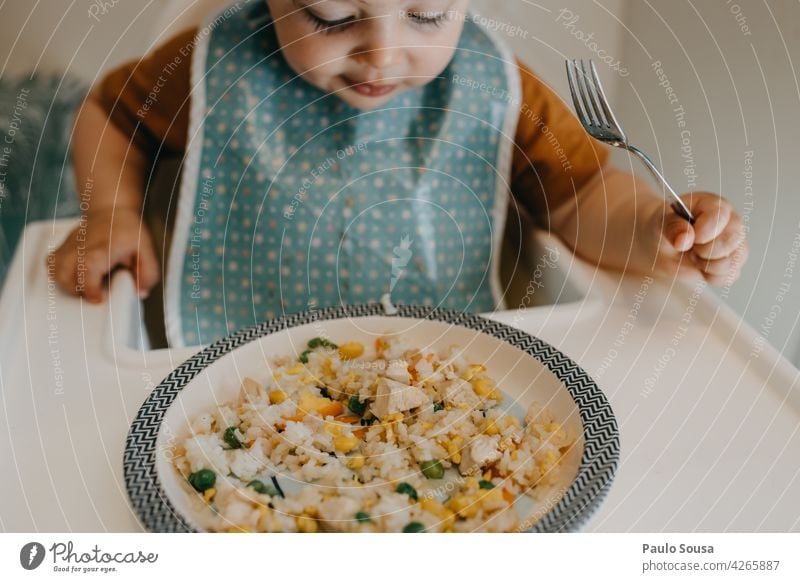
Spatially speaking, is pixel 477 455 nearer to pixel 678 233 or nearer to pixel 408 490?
pixel 408 490

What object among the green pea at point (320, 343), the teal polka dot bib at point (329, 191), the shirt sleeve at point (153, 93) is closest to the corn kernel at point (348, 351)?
the green pea at point (320, 343)

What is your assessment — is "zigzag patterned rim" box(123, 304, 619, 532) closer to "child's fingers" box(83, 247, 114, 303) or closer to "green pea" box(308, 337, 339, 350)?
"green pea" box(308, 337, 339, 350)

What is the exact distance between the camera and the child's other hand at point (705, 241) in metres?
0.61

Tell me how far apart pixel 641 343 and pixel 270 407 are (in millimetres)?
322

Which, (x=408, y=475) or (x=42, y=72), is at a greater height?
(x=42, y=72)

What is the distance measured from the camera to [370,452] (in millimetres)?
467

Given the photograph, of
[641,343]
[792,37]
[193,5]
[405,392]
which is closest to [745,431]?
[641,343]

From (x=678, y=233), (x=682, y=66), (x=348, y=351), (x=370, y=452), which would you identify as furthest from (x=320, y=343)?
(x=682, y=66)

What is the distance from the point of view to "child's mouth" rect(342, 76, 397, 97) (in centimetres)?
72

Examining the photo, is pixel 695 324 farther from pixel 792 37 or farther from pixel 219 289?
pixel 219 289

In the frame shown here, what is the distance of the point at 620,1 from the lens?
2.52ft

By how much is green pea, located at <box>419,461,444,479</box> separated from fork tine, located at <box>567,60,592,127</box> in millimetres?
364

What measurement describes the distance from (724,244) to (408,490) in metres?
0.37

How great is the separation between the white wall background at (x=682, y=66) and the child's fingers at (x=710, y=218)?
0.39 ft
